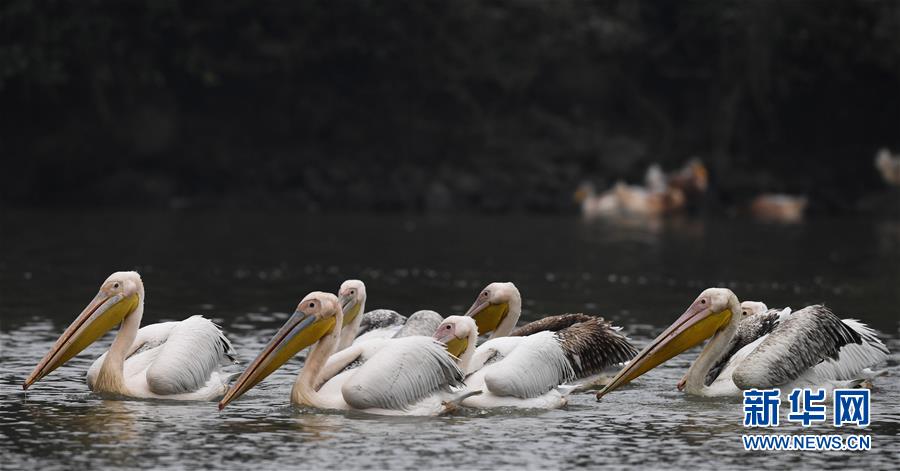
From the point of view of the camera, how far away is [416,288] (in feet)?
50.6

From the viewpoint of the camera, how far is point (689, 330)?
30.9 ft

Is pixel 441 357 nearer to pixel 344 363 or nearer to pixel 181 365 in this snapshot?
pixel 344 363

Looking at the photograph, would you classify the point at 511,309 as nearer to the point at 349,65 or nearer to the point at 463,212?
the point at 463,212

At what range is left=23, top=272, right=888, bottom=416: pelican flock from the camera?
28.4 feet

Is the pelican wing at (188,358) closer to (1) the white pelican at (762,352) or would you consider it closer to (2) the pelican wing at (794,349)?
(1) the white pelican at (762,352)

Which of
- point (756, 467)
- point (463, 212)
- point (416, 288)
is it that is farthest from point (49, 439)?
point (463, 212)

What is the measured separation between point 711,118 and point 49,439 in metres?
25.0

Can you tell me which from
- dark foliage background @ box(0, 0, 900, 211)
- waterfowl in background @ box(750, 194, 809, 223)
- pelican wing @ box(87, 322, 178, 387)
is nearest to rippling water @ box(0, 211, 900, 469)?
pelican wing @ box(87, 322, 178, 387)

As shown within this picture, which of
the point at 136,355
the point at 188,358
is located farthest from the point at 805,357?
the point at 136,355

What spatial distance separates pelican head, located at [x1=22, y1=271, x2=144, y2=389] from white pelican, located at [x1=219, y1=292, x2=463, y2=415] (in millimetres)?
1088

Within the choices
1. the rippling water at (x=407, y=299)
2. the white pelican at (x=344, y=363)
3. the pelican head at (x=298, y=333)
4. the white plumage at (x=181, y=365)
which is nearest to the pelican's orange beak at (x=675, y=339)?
the rippling water at (x=407, y=299)

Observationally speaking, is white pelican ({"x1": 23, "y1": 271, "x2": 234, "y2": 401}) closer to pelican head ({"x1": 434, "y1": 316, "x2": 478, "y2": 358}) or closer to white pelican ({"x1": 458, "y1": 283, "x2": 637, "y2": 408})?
pelican head ({"x1": 434, "y1": 316, "x2": 478, "y2": 358})

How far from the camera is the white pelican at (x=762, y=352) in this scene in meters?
9.19

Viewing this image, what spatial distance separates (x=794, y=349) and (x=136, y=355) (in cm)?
399
